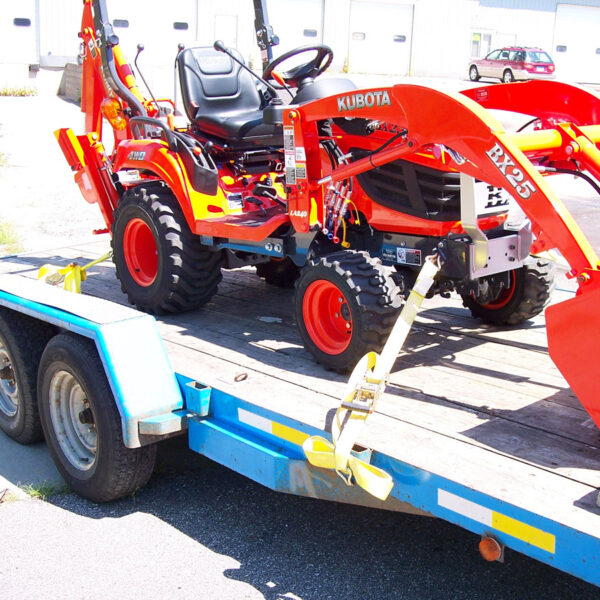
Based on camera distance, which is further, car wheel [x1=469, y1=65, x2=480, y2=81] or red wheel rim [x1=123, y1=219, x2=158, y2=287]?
car wheel [x1=469, y1=65, x2=480, y2=81]

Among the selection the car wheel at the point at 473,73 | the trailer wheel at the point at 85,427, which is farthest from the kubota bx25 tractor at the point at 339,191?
the car wheel at the point at 473,73

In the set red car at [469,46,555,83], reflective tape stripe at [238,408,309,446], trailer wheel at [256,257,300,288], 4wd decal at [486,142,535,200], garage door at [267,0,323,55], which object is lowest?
reflective tape stripe at [238,408,309,446]

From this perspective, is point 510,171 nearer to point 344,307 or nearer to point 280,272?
point 344,307

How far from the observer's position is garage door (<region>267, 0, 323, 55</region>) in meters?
26.5

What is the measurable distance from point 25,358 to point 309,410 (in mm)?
1848

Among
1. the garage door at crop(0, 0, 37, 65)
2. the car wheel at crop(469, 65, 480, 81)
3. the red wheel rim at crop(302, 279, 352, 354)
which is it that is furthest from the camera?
the car wheel at crop(469, 65, 480, 81)

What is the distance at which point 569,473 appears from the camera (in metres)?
2.86

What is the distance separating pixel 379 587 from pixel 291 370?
109cm

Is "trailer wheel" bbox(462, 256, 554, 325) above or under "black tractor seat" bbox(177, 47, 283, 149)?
under

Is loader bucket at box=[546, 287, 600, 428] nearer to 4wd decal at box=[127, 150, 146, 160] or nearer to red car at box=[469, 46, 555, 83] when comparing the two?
4wd decal at box=[127, 150, 146, 160]

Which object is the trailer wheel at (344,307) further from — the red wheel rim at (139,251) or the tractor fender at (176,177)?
the red wheel rim at (139,251)

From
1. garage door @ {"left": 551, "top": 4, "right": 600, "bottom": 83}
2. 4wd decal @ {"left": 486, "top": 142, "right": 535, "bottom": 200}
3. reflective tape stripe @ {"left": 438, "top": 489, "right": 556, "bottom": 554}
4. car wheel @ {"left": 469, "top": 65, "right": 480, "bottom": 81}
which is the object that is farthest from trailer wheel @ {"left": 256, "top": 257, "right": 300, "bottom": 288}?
garage door @ {"left": 551, "top": 4, "right": 600, "bottom": 83}

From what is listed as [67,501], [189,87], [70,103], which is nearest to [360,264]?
[67,501]

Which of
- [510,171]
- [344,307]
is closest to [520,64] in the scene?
[344,307]
